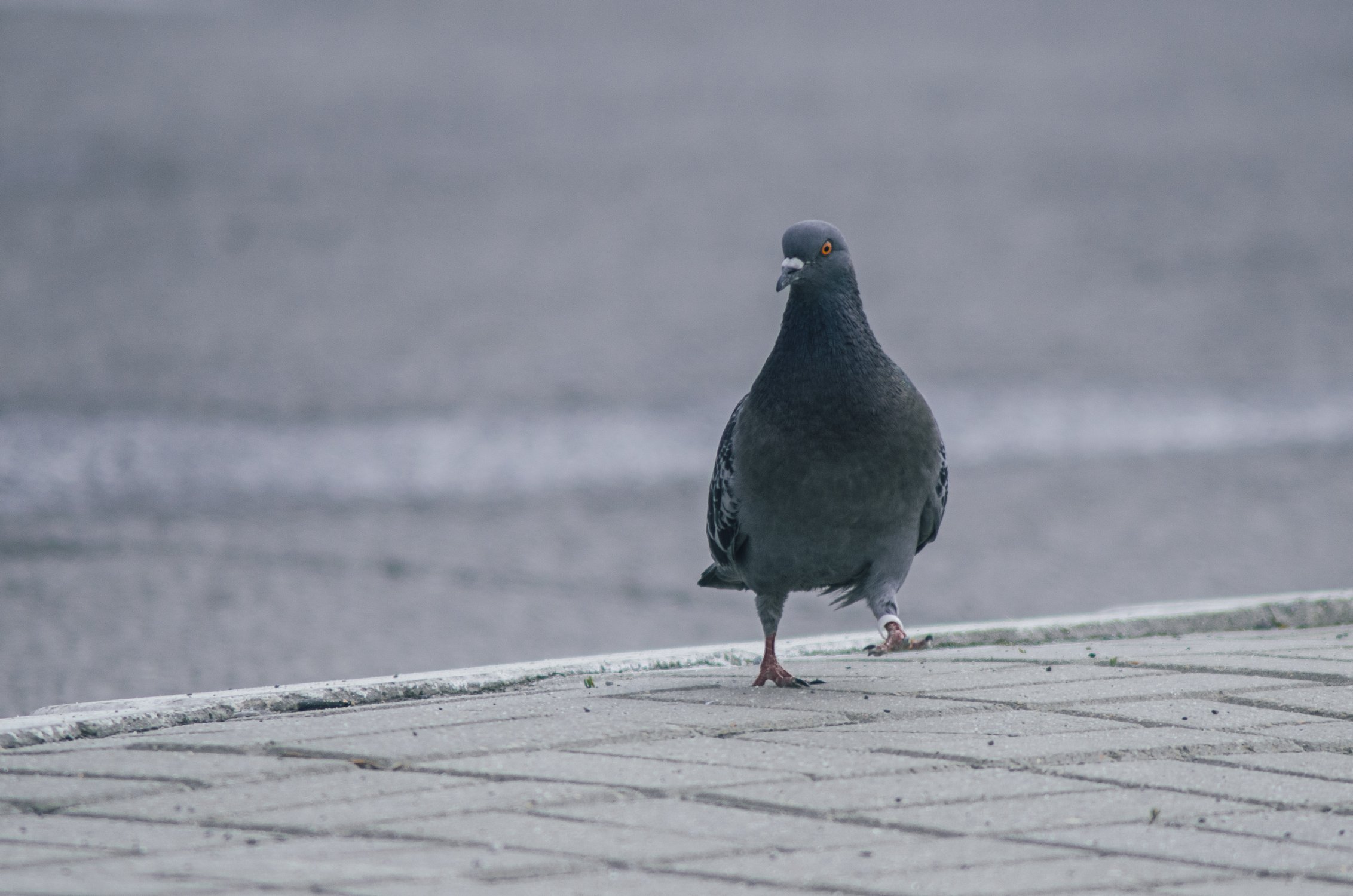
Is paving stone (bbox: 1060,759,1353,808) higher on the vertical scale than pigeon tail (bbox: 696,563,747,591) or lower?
lower

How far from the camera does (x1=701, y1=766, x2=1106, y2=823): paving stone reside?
2594 mm

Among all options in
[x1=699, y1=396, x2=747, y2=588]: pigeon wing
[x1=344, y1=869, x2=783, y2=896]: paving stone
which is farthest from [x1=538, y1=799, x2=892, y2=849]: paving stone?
[x1=699, y1=396, x2=747, y2=588]: pigeon wing

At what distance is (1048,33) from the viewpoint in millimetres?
18609

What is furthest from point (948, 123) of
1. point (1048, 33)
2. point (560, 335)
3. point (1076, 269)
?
point (560, 335)

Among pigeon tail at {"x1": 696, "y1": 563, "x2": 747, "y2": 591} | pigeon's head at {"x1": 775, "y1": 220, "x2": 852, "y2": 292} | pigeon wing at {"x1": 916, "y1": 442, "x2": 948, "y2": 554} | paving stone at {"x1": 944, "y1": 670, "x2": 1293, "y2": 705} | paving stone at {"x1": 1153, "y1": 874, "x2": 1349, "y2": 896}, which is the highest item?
pigeon's head at {"x1": 775, "y1": 220, "x2": 852, "y2": 292}

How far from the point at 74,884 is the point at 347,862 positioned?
356 millimetres

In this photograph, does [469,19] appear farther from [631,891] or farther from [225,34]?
[631,891]

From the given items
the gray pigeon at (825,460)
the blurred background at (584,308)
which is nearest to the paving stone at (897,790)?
the gray pigeon at (825,460)

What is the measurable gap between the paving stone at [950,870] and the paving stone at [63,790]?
92 cm

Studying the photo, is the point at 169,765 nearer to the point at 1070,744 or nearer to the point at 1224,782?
the point at 1070,744

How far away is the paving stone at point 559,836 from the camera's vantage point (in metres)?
2.35

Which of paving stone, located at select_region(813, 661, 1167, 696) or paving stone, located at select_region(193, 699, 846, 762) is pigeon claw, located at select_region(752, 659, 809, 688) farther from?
paving stone, located at select_region(193, 699, 846, 762)

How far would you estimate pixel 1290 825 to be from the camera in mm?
2537

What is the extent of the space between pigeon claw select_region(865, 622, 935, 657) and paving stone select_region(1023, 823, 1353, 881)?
1.16 metres
